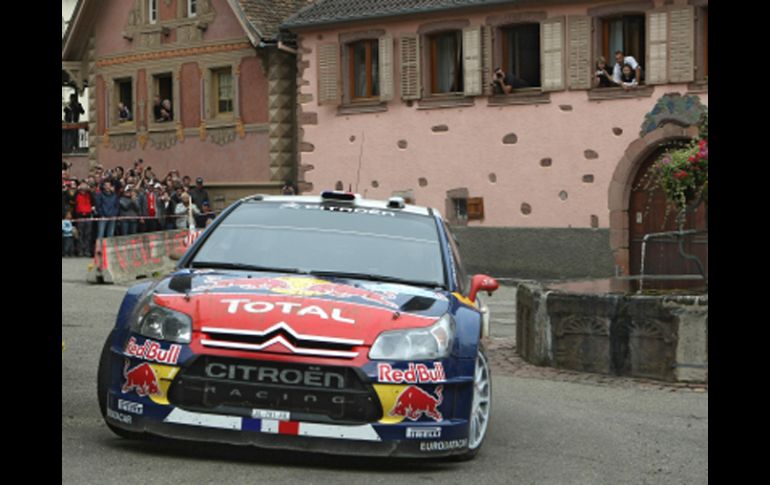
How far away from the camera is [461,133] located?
3058 centimetres

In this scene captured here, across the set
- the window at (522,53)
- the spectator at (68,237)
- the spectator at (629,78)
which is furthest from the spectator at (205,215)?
the spectator at (629,78)

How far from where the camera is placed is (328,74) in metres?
32.7

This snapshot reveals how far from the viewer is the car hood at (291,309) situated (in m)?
7.48

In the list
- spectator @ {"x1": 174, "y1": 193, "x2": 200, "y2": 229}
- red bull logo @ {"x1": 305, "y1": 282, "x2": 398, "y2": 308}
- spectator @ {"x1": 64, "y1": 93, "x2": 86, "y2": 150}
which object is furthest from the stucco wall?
red bull logo @ {"x1": 305, "y1": 282, "x2": 398, "y2": 308}

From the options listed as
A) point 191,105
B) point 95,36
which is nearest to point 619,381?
point 191,105

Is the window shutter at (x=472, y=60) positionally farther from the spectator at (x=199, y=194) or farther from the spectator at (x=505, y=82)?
the spectator at (x=199, y=194)

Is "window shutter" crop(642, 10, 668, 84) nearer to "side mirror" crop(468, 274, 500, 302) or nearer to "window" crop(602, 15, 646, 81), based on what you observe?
"window" crop(602, 15, 646, 81)

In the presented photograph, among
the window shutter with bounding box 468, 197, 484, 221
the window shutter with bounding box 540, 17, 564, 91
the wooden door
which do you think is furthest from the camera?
the window shutter with bounding box 468, 197, 484, 221

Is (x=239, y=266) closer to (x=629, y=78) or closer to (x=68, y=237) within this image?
(x=629, y=78)

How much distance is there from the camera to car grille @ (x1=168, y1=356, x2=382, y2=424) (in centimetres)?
743

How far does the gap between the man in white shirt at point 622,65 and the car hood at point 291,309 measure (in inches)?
800

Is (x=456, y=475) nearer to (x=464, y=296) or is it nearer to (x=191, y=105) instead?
(x=464, y=296)

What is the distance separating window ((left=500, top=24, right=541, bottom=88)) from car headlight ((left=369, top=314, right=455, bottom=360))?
22.3 m
